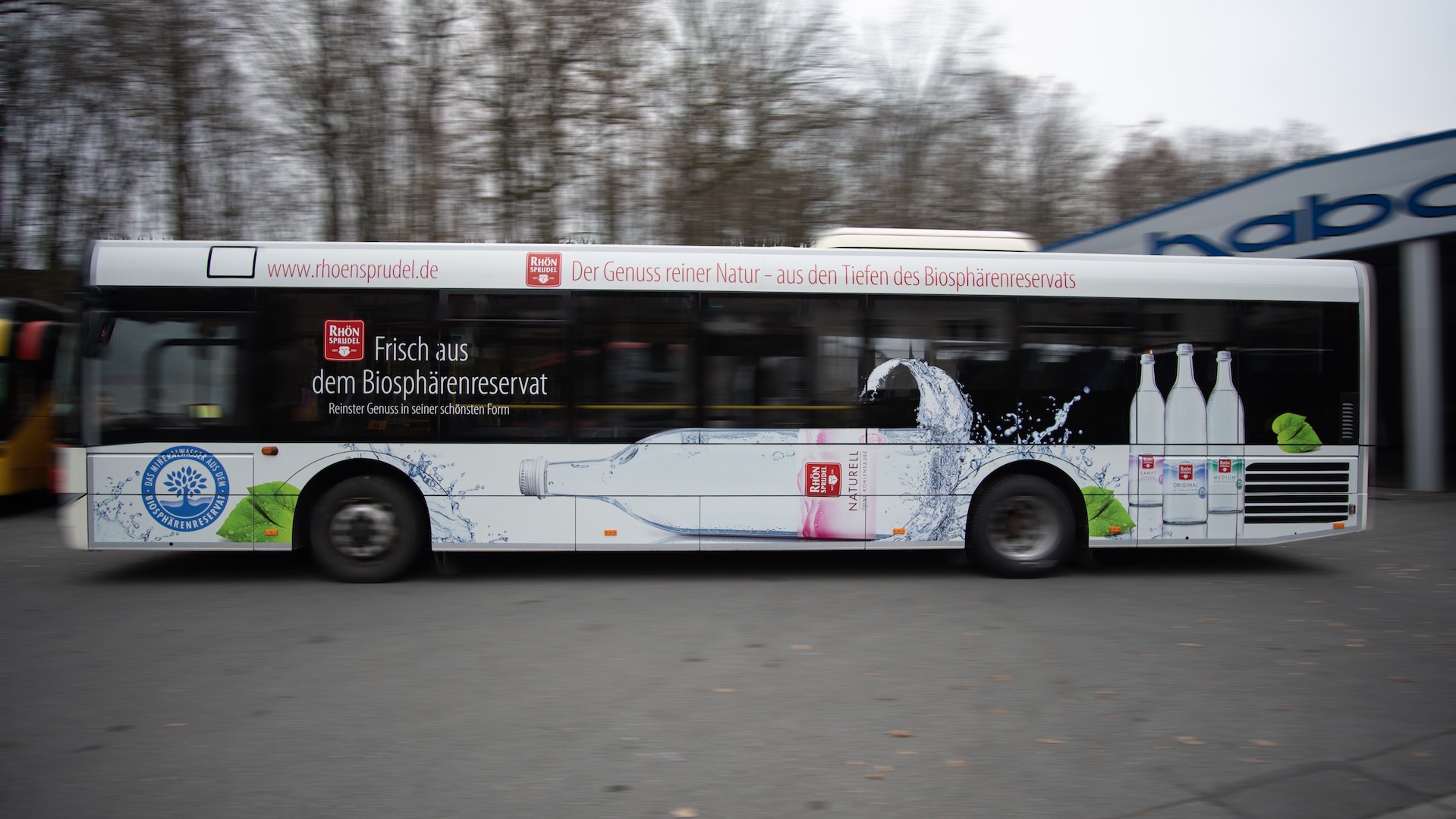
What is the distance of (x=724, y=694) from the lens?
4781 mm

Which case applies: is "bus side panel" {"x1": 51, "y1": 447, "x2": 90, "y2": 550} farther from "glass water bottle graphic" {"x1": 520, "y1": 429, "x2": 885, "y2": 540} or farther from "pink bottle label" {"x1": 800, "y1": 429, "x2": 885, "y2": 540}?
"pink bottle label" {"x1": 800, "y1": 429, "x2": 885, "y2": 540}

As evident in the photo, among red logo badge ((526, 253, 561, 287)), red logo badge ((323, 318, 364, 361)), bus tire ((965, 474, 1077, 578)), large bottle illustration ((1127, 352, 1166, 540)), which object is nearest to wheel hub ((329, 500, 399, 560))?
red logo badge ((323, 318, 364, 361))

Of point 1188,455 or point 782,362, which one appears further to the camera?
point 1188,455

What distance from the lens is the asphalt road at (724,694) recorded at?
142 inches

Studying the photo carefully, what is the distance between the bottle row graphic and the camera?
25.0 feet

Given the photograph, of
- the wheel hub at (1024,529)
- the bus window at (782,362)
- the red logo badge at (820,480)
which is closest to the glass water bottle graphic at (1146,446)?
the wheel hub at (1024,529)

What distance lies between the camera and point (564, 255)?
7.38 m

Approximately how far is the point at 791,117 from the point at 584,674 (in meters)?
16.6

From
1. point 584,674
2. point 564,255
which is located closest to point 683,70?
point 564,255

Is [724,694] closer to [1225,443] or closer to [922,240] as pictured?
[922,240]

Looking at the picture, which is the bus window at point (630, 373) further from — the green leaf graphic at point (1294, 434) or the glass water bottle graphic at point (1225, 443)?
the green leaf graphic at point (1294, 434)

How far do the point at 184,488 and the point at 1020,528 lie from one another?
732cm

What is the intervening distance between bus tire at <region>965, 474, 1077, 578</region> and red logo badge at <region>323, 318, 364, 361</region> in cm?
560

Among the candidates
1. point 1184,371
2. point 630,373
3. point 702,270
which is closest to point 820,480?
point 630,373
